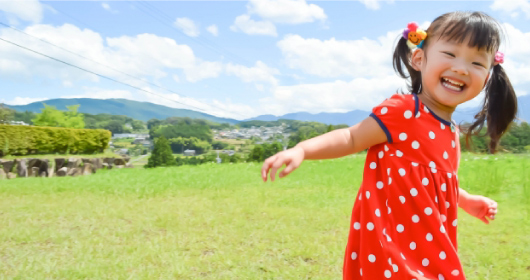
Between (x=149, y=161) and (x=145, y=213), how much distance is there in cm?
1294

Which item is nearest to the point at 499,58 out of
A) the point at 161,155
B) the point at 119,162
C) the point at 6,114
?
the point at 161,155

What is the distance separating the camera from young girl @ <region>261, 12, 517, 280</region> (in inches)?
62.9

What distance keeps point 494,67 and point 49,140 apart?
16.4m

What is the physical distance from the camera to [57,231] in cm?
479

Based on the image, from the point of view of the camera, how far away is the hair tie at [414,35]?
5.91ft

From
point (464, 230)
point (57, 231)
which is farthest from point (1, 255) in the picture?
point (464, 230)

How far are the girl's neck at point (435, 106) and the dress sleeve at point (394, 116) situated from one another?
0.44 feet

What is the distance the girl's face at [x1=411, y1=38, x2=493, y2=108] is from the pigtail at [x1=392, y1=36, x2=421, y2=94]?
8.4 inches

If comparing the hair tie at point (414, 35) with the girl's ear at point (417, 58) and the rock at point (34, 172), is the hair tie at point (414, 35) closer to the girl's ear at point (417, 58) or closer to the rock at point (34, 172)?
the girl's ear at point (417, 58)

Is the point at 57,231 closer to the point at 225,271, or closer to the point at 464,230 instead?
the point at 225,271

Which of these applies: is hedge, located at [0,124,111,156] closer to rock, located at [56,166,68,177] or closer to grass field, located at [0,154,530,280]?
rock, located at [56,166,68,177]

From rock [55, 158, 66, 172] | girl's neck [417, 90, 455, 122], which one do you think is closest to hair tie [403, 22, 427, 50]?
girl's neck [417, 90, 455, 122]

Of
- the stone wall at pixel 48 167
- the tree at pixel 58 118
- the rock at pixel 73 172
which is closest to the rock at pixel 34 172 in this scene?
the stone wall at pixel 48 167

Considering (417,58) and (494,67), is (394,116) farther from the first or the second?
(494,67)
